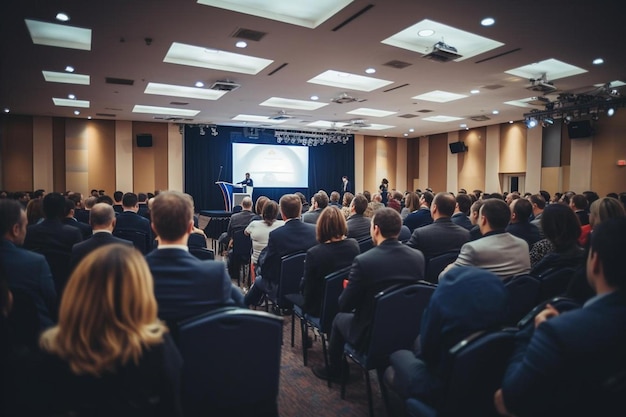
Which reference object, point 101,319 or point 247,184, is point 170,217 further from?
point 247,184

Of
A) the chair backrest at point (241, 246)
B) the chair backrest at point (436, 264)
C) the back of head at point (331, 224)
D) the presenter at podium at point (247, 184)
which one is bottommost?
the chair backrest at point (241, 246)

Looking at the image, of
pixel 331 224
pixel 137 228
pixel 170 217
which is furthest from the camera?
pixel 137 228

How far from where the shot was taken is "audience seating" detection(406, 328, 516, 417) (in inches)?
57.1

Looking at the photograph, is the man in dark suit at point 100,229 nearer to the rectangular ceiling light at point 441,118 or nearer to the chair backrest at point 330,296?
the chair backrest at point 330,296

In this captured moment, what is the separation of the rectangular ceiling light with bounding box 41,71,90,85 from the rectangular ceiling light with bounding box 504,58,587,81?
905 cm

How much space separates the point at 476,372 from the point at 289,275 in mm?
2172

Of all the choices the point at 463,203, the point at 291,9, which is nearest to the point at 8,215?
the point at 291,9

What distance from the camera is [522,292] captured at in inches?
94.0

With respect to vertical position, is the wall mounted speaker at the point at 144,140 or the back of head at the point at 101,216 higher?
the wall mounted speaker at the point at 144,140

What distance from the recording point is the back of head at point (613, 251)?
1267mm

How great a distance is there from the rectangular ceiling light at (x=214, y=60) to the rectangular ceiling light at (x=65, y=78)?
93.0 inches

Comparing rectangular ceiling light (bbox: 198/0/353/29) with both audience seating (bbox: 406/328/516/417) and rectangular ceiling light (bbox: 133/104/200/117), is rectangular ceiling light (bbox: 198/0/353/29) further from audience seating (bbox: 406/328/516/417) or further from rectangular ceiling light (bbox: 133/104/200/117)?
rectangular ceiling light (bbox: 133/104/200/117)

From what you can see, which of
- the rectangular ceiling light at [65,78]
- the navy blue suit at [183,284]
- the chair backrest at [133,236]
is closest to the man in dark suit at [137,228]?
the chair backrest at [133,236]

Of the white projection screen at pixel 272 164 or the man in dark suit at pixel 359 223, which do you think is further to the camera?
the white projection screen at pixel 272 164
